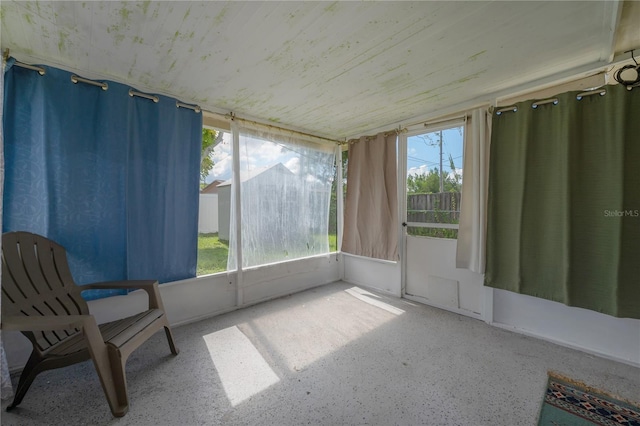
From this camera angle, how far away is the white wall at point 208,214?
9.14 ft

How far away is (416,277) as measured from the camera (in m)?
3.20

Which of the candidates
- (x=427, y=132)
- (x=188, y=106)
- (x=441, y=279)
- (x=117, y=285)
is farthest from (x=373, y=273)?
(x=188, y=106)

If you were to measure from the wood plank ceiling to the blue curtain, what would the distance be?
252 mm

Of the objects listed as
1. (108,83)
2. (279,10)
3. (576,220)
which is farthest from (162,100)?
(576,220)

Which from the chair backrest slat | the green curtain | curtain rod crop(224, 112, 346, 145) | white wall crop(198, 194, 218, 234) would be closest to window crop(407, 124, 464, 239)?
the green curtain

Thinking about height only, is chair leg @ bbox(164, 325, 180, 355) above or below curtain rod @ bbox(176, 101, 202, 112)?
below

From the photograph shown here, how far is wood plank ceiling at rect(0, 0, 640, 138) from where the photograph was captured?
56.1 inches

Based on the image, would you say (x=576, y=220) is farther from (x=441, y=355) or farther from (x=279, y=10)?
(x=279, y=10)

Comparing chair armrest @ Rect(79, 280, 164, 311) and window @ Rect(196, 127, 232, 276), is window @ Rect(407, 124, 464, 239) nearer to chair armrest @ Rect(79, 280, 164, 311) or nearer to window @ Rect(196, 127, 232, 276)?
window @ Rect(196, 127, 232, 276)

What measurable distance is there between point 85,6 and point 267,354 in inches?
98.0

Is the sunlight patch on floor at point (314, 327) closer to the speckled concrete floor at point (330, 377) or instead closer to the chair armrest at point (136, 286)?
the speckled concrete floor at point (330, 377)

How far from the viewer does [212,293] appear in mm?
2779

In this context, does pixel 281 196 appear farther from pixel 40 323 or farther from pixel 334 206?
pixel 40 323

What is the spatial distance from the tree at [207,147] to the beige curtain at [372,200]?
6.04ft
